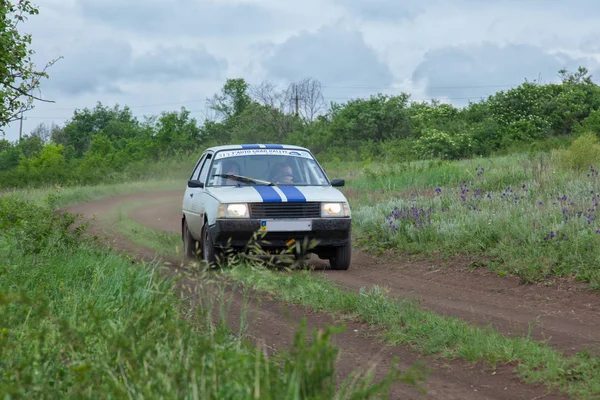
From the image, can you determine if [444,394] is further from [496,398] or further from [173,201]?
[173,201]

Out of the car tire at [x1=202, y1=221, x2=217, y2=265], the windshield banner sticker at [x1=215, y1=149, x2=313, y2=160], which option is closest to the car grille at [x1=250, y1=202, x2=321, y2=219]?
the car tire at [x1=202, y1=221, x2=217, y2=265]

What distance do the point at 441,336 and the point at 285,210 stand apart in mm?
4835

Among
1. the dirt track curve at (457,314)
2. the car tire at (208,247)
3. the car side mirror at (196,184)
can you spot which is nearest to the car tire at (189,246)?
the dirt track curve at (457,314)

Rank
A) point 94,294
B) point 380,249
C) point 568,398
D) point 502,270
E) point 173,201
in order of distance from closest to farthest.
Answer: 1. point 568,398
2. point 94,294
3. point 502,270
4. point 380,249
5. point 173,201

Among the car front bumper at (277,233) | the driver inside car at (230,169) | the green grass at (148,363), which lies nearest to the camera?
the green grass at (148,363)

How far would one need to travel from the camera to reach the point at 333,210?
455 inches

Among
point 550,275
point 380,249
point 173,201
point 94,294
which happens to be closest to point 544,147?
point 173,201

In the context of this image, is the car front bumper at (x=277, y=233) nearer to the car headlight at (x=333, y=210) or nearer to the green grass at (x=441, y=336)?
the car headlight at (x=333, y=210)

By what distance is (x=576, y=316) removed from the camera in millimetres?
8398

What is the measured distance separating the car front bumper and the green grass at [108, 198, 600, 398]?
1.81m

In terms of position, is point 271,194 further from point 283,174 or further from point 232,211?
point 283,174

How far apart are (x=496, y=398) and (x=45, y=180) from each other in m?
50.6

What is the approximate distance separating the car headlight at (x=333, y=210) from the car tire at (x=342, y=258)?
533mm

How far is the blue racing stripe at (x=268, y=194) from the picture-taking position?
11320mm
